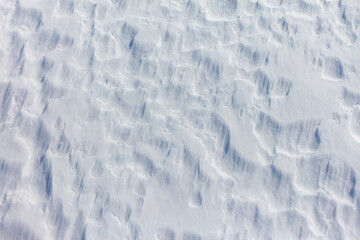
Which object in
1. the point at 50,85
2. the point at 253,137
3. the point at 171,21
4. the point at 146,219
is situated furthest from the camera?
the point at 171,21

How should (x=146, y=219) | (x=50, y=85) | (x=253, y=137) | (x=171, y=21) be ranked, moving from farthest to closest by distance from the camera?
1. (x=171, y=21)
2. (x=50, y=85)
3. (x=253, y=137)
4. (x=146, y=219)

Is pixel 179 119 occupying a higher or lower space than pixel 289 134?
lower

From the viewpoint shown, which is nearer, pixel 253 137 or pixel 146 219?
pixel 146 219

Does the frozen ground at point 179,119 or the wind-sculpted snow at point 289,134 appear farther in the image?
the wind-sculpted snow at point 289,134

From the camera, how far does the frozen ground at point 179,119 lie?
6.71 feet

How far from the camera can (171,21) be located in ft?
8.48

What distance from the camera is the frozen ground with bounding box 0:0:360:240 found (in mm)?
2045

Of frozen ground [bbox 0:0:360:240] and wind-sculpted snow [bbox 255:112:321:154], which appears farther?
wind-sculpted snow [bbox 255:112:321:154]

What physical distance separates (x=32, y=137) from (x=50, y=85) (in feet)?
1.31

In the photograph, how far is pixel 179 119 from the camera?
2.28 meters

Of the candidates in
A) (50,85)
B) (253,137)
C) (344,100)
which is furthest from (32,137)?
(344,100)

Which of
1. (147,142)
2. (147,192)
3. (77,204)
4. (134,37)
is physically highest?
(134,37)

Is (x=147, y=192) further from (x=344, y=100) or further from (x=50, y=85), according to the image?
(x=344, y=100)

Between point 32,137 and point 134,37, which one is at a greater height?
point 134,37
